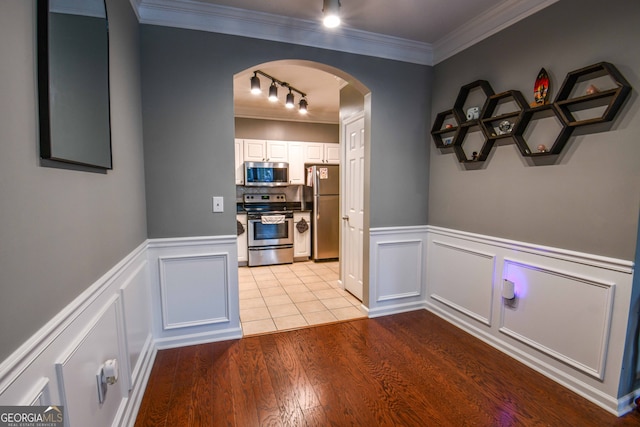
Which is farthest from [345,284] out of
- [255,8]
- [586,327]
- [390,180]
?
[255,8]

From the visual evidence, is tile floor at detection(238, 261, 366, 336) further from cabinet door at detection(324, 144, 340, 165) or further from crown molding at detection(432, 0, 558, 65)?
crown molding at detection(432, 0, 558, 65)

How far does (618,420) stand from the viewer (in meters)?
1.67

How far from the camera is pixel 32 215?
2.77 feet

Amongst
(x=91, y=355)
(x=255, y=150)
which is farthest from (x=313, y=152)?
(x=91, y=355)

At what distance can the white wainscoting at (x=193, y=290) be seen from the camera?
2.35 metres

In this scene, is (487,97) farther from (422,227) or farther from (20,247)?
(20,247)

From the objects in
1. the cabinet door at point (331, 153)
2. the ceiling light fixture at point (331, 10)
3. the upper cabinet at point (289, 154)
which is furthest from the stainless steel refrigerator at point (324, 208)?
the ceiling light fixture at point (331, 10)

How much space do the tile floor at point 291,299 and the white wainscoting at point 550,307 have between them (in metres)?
1.09

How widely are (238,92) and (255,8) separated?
202cm

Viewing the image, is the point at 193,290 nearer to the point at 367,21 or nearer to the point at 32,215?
the point at 32,215

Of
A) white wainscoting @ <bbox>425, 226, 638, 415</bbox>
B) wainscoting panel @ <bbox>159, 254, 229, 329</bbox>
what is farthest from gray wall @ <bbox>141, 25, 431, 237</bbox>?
white wainscoting @ <bbox>425, 226, 638, 415</bbox>

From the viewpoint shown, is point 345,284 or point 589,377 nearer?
point 589,377

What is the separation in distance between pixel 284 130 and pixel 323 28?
2918mm

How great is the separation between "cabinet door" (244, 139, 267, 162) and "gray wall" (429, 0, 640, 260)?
3.24 m
